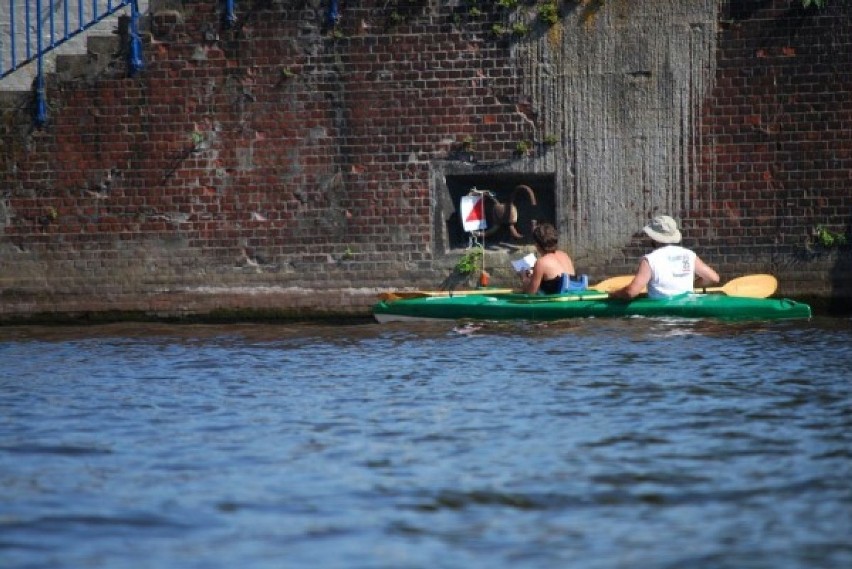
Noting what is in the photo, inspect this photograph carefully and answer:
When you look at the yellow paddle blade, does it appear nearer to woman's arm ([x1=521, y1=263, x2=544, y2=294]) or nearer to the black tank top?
the black tank top

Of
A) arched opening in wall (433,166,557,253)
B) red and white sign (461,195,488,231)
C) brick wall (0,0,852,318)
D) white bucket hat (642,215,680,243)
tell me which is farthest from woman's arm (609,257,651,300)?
red and white sign (461,195,488,231)

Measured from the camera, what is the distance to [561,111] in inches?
607

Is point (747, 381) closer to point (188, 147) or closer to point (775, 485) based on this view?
point (775, 485)

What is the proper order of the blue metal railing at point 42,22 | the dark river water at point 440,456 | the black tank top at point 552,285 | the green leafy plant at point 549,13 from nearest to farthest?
the dark river water at point 440,456 < the black tank top at point 552,285 < the green leafy plant at point 549,13 < the blue metal railing at point 42,22

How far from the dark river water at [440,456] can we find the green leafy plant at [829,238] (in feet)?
7.31

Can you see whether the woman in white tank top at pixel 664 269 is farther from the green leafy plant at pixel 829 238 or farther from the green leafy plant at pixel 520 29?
the green leafy plant at pixel 520 29

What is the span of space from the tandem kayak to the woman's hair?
467 millimetres

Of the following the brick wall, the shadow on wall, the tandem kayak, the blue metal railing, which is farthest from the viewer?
the blue metal railing

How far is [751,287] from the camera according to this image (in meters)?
14.5

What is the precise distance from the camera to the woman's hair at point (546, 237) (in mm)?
14195

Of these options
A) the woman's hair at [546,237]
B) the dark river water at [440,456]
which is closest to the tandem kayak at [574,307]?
the woman's hair at [546,237]

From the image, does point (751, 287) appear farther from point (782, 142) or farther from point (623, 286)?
point (782, 142)

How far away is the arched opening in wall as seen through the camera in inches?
615

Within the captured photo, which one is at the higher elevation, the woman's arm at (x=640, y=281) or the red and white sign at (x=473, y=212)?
the red and white sign at (x=473, y=212)
